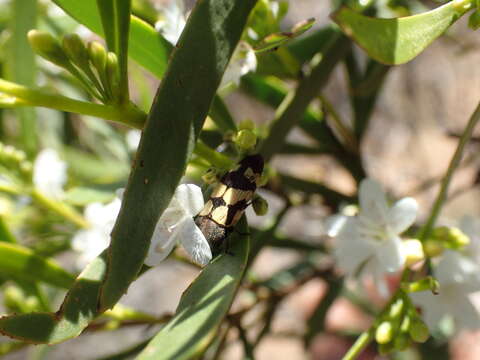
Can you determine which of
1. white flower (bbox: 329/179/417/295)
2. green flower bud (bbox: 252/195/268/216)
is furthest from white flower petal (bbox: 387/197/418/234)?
green flower bud (bbox: 252/195/268/216)

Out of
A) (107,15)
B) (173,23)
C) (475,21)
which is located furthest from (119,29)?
(475,21)

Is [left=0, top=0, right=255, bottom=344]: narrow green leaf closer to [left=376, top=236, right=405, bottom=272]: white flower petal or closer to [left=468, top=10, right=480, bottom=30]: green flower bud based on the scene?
[left=468, top=10, right=480, bottom=30]: green flower bud

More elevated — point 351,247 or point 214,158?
point 214,158

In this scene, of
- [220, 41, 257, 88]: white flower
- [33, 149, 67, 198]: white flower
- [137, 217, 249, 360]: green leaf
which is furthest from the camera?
[33, 149, 67, 198]: white flower

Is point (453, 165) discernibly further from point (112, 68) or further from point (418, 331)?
point (112, 68)

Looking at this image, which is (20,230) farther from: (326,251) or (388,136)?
(388,136)

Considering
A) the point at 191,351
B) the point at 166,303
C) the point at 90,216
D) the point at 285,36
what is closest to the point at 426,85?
the point at 166,303
